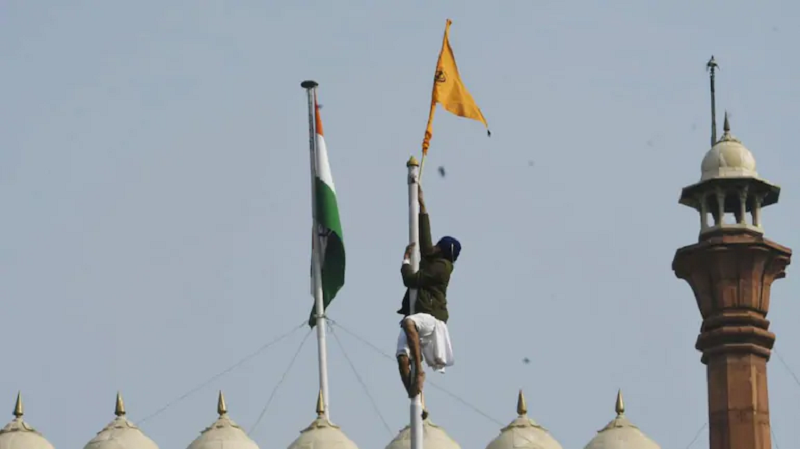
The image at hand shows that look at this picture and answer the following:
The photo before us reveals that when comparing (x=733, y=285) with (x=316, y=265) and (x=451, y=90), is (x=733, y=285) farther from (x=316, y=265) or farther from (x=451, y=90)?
(x=451, y=90)

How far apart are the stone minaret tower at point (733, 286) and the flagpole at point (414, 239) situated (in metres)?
34.4

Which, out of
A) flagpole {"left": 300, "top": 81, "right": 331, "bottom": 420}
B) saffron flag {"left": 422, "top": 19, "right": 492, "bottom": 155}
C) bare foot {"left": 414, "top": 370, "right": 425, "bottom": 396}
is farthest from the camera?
flagpole {"left": 300, "top": 81, "right": 331, "bottom": 420}

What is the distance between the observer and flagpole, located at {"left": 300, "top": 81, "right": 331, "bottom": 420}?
74.4m

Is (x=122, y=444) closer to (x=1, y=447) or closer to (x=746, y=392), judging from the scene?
(x=1, y=447)

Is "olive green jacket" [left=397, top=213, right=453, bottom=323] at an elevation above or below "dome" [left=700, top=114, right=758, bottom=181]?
below

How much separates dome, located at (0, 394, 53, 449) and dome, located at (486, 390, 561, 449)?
39.0 ft

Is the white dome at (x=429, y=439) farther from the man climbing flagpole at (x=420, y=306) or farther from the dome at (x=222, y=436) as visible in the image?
the man climbing flagpole at (x=420, y=306)

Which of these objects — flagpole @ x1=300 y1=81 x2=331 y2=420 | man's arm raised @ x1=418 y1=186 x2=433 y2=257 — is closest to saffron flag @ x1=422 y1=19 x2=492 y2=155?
man's arm raised @ x1=418 y1=186 x2=433 y2=257

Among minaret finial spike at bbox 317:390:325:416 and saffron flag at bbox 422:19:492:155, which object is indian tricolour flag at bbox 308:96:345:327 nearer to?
minaret finial spike at bbox 317:390:325:416

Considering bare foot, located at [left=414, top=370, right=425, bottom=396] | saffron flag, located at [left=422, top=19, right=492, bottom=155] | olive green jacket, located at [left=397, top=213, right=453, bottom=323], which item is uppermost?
saffron flag, located at [left=422, top=19, right=492, bottom=155]

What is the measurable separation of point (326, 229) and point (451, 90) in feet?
96.1

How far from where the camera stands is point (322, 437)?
3078 inches

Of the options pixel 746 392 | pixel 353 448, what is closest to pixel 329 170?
pixel 353 448

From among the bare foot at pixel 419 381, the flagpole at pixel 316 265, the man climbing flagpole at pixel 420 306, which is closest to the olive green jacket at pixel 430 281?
the man climbing flagpole at pixel 420 306
